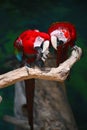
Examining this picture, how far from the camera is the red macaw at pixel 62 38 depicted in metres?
1.04

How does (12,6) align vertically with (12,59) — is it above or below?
above

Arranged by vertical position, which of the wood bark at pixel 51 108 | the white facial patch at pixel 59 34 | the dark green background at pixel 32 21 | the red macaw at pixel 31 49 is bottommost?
the wood bark at pixel 51 108

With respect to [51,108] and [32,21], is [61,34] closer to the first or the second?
[51,108]

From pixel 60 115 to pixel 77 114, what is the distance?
1.63 feet

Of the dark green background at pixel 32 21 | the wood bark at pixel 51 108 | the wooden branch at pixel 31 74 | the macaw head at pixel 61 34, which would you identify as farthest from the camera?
the dark green background at pixel 32 21

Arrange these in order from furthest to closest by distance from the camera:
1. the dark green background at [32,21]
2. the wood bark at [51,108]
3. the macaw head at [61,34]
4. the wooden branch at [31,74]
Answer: the dark green background at [32,21] → the wood bark at [51,108] → the macaw head at [61,34] → the wooden branch at [31,74]

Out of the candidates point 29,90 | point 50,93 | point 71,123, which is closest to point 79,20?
point 50,93

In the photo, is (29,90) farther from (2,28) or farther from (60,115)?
(2,28)

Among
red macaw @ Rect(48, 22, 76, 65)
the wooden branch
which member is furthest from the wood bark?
the wooden branch

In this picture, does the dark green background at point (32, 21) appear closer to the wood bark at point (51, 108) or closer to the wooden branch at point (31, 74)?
the wood bark at point (51, 108)

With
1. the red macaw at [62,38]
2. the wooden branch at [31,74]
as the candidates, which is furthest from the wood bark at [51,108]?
the wooden branch at [31,74]

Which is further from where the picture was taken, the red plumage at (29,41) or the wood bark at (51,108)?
the wood bark at (51,108)

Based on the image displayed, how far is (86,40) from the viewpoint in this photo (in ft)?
6.14

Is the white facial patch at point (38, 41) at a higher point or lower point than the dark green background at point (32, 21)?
lower
